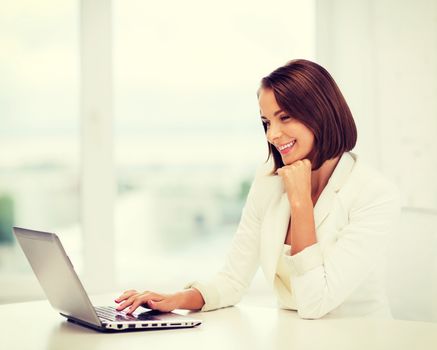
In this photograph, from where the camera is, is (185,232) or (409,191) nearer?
(409,191)

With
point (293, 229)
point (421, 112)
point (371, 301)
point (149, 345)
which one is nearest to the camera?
point (149, 345)

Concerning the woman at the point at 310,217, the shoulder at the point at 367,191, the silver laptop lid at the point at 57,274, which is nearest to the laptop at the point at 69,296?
the silver laptop lid at the point at 57,274

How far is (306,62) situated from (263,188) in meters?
0.40

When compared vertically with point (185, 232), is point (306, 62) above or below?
above

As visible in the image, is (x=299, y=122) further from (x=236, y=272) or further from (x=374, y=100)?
(x=374, y=100)

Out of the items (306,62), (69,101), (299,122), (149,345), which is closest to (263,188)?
(299,122)

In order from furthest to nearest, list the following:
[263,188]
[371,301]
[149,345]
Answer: [263,188]
[371,301]
[149,345]

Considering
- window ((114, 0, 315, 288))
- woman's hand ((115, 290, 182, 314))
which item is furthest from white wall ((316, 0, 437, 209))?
woman's hand ((115, 290, 182, 314))

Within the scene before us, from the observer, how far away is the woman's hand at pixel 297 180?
1.92m

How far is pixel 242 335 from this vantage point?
1.50 meters

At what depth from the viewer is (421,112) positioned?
3275 millimetres

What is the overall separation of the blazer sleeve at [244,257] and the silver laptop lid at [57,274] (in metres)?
0.42

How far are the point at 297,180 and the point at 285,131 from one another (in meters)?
0.16

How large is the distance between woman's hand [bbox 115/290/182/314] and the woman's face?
0.53 metres
